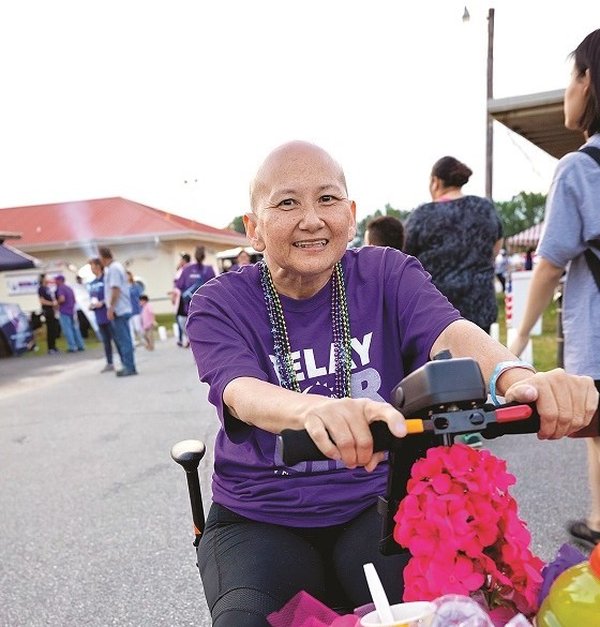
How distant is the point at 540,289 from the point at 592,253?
12.0 inches

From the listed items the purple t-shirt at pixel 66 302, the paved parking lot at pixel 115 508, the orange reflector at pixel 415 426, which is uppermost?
the orange reflector at pixel 415 426

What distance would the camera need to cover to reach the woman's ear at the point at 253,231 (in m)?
1.68

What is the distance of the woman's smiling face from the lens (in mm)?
1519

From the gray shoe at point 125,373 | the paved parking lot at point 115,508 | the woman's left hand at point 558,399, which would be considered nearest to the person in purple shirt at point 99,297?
the gray shoe at point 125,373

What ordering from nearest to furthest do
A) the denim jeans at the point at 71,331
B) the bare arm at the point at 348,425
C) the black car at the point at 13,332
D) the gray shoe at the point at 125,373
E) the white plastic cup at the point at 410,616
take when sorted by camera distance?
the white plastic cup at the point at 410,616 < the bare arm at the point at 348,425 < the gray shoe at the point at 125,373 < the black car at the point at 13,332 < the denim jeans at the point at 71,331

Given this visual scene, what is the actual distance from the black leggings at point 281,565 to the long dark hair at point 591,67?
67.0 inches

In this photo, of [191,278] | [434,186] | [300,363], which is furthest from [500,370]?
[191,278]

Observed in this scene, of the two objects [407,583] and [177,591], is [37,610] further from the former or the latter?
[407,583]

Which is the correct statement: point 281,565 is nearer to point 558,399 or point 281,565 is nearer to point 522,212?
point 558,399

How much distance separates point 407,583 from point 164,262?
27.2 metres

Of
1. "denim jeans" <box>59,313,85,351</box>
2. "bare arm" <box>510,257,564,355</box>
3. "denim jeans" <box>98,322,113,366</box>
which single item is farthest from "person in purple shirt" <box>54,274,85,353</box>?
"bare arm" <box>510,257,564,355</box>

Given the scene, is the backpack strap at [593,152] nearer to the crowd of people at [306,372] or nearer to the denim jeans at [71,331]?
the crowd of people at [306,372]

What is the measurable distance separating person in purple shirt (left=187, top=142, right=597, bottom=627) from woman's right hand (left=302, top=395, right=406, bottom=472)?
0.21 meters

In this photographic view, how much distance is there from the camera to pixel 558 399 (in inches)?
40.1
